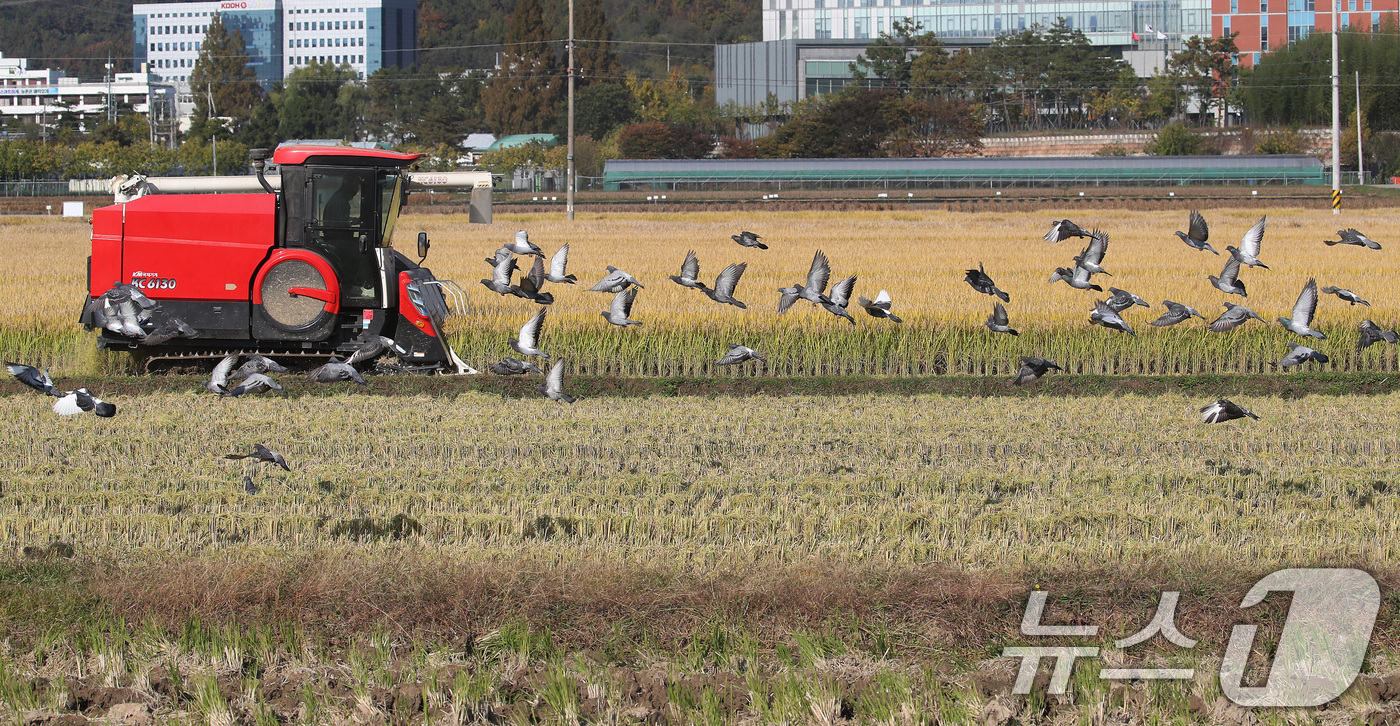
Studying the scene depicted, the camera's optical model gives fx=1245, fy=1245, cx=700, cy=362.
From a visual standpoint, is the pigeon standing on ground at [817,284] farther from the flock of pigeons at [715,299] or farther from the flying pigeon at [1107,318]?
the flying pigeon at [1107,318]

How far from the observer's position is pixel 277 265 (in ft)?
40.3

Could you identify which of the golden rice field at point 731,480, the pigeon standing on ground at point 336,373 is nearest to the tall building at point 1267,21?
the golden rice field at point 731,480

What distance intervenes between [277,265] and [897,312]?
694cm

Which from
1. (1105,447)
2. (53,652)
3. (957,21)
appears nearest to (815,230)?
(1105,447)

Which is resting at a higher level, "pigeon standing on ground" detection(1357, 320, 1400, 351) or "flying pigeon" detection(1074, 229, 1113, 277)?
"flying pigeon" detection(1074, 229, 1113, 277)

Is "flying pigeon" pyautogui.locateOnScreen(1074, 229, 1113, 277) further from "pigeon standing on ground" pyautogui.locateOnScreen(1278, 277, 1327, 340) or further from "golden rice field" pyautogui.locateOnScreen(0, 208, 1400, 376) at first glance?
"golden rice field" pyautogui.locateOnScreen(0, 208, 1400, 376)

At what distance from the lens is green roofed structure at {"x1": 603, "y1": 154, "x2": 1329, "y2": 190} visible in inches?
2537

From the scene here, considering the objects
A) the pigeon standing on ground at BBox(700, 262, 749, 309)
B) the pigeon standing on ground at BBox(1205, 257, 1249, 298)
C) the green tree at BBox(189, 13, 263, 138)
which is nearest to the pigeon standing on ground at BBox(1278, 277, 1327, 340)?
the pigeon standing on ground at BBox(1205, 257, 1249, 298)

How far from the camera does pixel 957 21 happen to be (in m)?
104

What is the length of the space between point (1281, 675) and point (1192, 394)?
735 centimetres

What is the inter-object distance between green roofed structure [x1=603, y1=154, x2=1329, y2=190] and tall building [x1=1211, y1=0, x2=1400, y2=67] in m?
44.1

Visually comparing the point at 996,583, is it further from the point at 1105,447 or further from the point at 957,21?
the point at 957,21

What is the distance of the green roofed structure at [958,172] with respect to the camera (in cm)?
6444

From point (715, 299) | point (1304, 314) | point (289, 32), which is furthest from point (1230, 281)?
point (289, 32)
